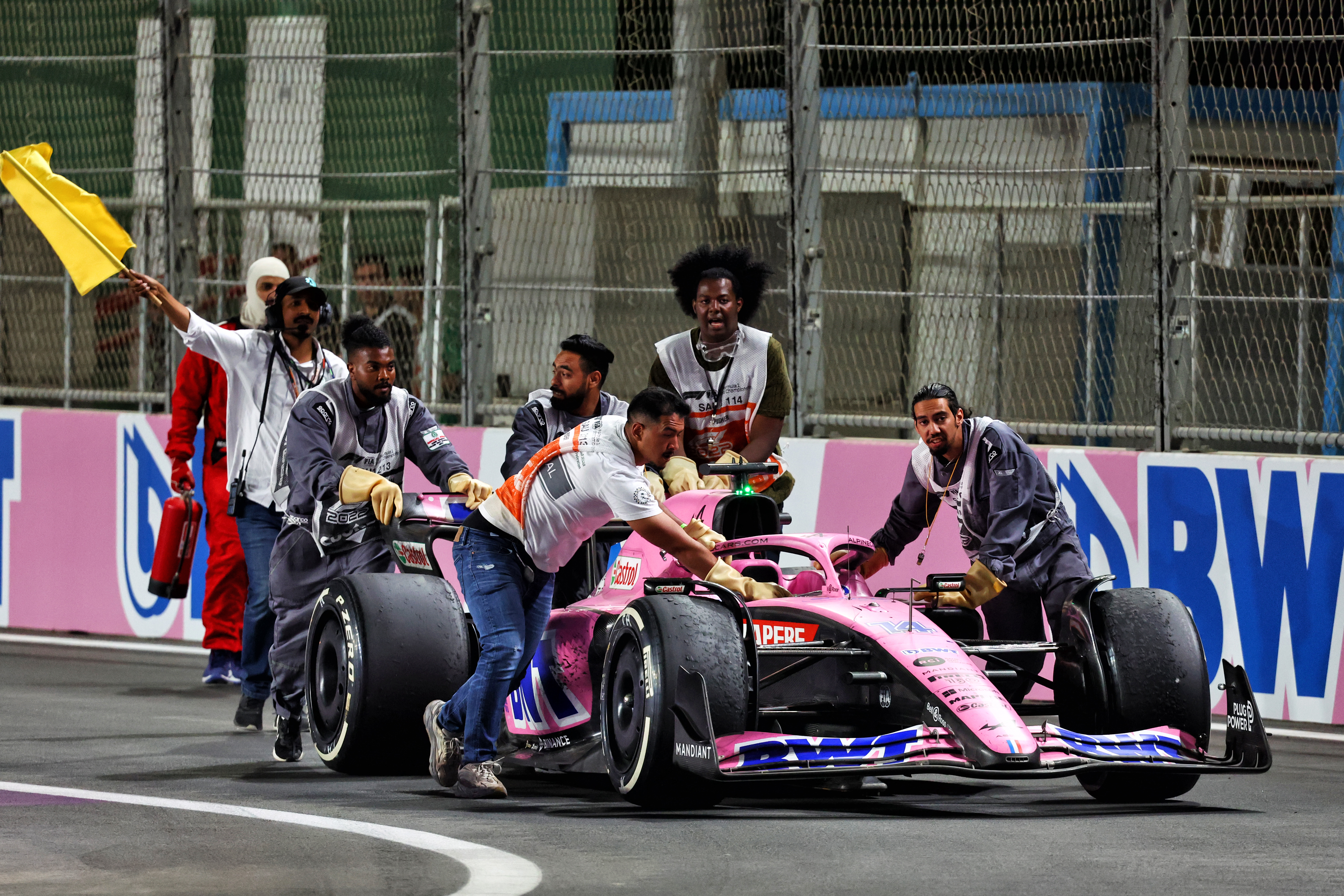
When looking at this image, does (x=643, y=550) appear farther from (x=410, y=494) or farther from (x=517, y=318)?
(x=517, y=318)

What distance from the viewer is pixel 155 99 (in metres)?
14.6

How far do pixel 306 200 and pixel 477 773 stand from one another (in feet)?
21.5

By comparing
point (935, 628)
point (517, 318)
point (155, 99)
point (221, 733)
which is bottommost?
point (221, 733)

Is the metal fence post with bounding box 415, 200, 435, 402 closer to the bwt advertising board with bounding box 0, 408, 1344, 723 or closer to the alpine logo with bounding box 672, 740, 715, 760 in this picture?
the bwt advertising board with bounding box 0, 408, 1344, 723

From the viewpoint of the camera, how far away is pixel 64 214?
35.4ft

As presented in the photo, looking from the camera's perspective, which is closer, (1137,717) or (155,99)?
(1137,717)

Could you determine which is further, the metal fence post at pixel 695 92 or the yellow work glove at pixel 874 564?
the metal fence post at pixel 695 92

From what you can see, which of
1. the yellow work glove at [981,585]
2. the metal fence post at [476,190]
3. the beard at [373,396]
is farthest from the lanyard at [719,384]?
the metal fence post at [476,190]

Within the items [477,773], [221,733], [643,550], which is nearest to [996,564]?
[643,550]

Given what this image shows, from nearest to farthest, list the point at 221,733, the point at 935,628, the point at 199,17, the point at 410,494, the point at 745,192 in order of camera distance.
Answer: the point at 935,628 < the point at 410,494 < the point at 221,733 < the point at 745,192 < the point at 199,17

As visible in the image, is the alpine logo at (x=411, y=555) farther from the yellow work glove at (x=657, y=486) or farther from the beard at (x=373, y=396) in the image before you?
the yellow work glove at (x=657, y=486)

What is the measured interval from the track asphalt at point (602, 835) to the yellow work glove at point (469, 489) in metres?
1.11

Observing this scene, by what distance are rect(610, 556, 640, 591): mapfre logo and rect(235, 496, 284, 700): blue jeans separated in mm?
2198

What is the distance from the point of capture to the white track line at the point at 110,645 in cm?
1339
